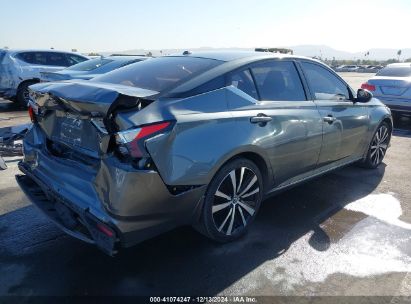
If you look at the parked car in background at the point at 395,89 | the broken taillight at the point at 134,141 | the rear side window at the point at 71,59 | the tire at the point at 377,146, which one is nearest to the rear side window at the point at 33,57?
the rear side window at the point at 71,59

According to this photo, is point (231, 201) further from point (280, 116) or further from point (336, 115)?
point (336, 115)

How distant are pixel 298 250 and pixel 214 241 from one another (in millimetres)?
753

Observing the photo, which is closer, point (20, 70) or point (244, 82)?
point (244, 82)

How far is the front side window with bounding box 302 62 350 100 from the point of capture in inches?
159

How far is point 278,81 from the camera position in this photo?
12.1 ft

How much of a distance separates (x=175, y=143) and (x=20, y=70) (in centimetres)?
969

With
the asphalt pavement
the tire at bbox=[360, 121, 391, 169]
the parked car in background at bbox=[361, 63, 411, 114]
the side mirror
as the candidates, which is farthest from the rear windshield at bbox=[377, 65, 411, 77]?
the asphalt pavement

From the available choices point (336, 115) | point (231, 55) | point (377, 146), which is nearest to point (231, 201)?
point (231, 55)

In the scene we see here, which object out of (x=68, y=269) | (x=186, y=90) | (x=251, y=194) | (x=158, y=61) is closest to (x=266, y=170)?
(x=251, y=194)

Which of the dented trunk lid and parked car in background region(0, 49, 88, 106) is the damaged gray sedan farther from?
parked car in background region(0, 49, 88, 106)

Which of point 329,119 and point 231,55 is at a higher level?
point 231,55

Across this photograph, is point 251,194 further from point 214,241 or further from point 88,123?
point 88,123

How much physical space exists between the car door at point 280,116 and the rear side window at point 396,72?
6.75 meters

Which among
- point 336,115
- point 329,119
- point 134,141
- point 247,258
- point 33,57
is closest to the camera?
point 134,141
